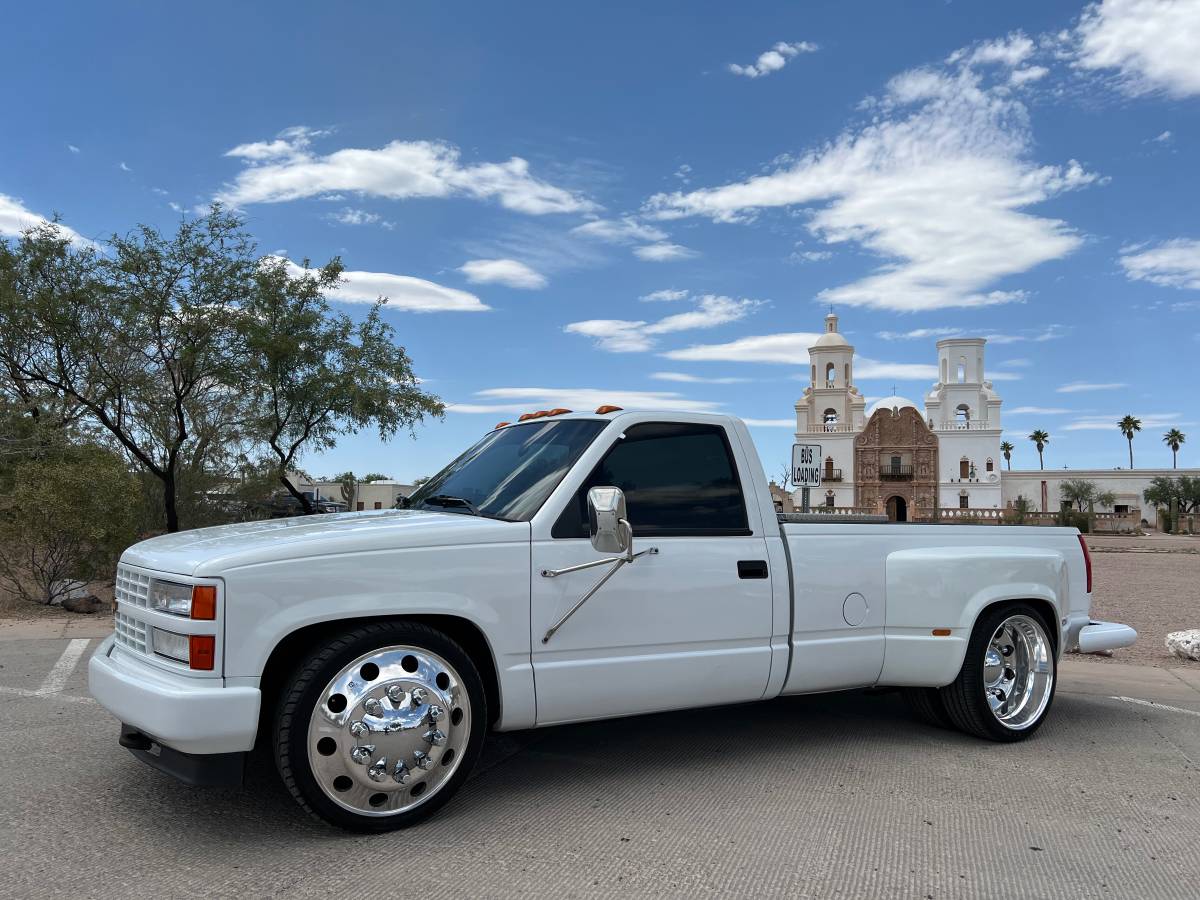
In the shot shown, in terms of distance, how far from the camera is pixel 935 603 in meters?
5.58

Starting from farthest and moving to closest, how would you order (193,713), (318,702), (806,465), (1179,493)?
(1179,493) → (806,465) → (318,702) → (193,713)

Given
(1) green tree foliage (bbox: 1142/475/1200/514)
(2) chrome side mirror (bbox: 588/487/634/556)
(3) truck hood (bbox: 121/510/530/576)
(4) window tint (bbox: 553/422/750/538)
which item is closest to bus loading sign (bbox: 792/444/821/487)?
(4) window tint (bbox: 553/422/750/538)

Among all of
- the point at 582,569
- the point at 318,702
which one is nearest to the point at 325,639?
the point at 318,702

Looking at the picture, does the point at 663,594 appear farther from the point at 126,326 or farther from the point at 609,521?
the point at 126,326

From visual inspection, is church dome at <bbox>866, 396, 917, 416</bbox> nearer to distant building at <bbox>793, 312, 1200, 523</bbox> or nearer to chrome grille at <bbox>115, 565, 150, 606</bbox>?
distant building at <bbox>793, 312, 1200, 523</bbox>

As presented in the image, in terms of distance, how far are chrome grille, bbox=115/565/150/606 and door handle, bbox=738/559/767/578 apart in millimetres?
2783

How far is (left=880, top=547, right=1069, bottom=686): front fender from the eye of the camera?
5.51 metres

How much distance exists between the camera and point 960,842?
4176 millimetres

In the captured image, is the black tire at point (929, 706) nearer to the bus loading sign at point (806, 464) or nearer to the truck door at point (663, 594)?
the truck door at point (663, 594)

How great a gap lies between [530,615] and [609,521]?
0.63 meters

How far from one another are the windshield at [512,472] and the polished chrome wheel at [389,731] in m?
0.85

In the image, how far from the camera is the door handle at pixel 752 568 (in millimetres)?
4945

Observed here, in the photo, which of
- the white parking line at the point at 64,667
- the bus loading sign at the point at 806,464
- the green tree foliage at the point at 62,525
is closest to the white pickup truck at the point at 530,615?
the white parking line at the point at 64,667

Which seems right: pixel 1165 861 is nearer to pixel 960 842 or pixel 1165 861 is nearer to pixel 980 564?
pixel 960 842
